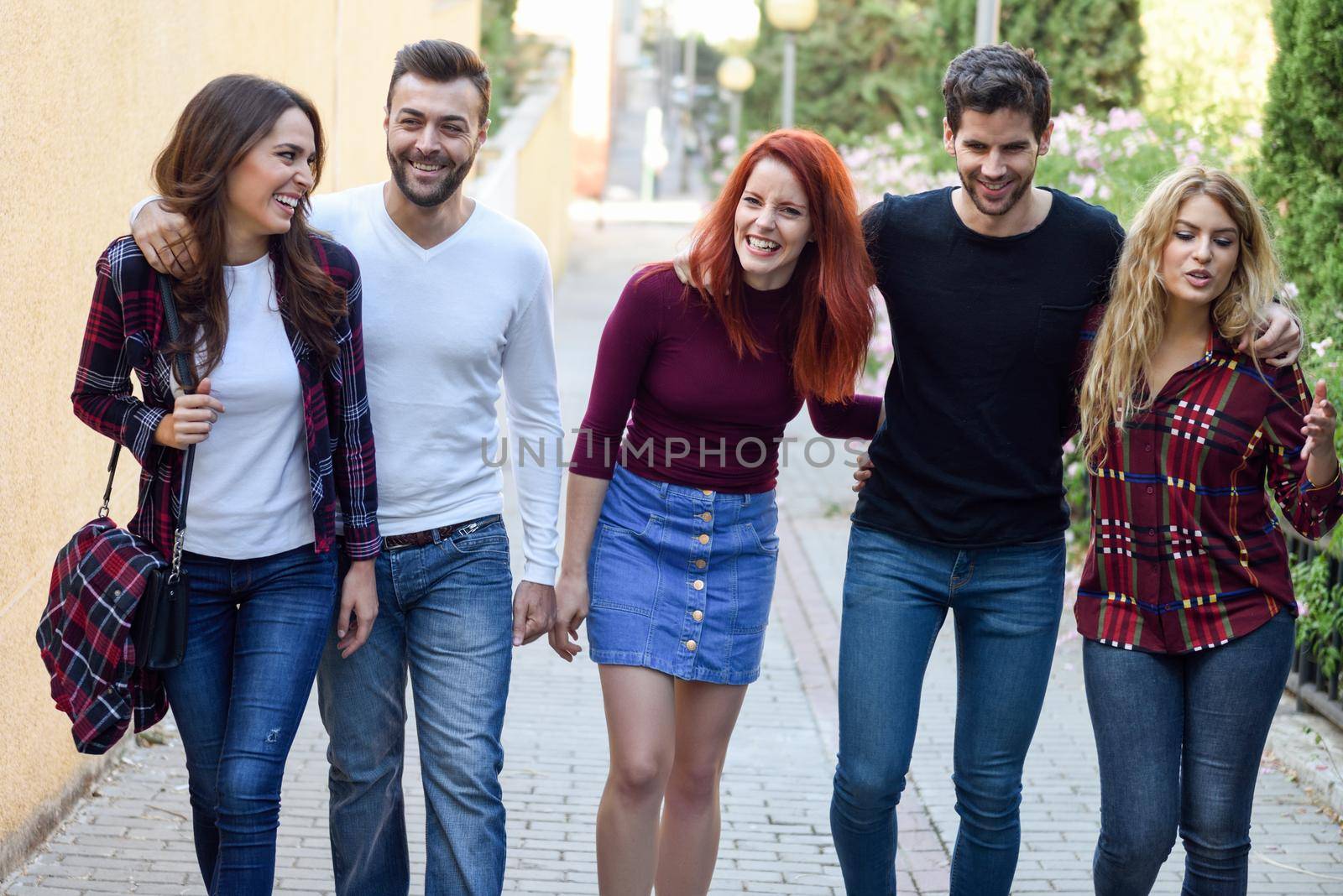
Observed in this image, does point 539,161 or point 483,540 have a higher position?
point 539,161

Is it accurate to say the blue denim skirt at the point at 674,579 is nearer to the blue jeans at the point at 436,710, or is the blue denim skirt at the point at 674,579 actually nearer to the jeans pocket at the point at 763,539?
the jeans pocket at the point at 763,539

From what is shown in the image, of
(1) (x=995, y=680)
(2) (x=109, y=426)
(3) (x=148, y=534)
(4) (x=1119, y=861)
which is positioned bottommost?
(4) (x=1119, y=861)

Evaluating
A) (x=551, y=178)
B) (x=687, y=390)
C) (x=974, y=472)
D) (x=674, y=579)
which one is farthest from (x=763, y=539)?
(x=551, y=178)

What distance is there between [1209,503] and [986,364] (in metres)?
0.55

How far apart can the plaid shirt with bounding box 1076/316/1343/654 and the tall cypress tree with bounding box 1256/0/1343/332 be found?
2.94 metres

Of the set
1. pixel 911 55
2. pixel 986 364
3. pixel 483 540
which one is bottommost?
pixel 483 540

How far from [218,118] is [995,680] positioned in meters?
2.04

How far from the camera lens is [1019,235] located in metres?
3.46

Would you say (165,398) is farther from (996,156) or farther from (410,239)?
(996,156)

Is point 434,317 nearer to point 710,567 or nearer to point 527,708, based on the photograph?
point 710,567

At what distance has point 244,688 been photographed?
3125 millimetres

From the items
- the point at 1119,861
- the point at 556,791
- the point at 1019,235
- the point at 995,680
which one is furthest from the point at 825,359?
the point at 556,791

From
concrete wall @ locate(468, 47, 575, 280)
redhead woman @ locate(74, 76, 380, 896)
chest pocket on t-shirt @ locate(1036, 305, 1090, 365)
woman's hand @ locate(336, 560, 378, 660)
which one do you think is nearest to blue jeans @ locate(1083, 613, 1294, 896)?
chest pocket on t-shirt @ locate(1036, 305, 1090, 365)

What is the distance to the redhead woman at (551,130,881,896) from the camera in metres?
3.48
